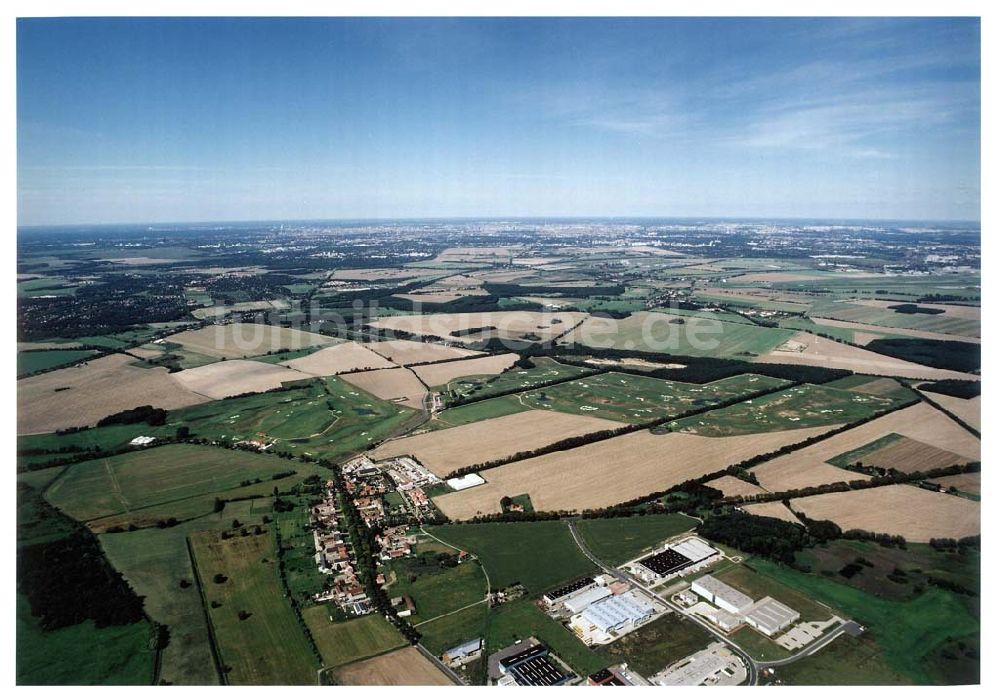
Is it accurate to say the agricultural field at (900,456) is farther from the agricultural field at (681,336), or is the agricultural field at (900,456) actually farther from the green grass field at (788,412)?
the agricultural field at (681,336)

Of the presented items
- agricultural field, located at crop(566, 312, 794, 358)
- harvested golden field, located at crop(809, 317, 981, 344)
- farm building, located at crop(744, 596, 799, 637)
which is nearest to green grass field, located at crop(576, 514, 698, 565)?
farm building, located at crop(744, 596, 799, 637)

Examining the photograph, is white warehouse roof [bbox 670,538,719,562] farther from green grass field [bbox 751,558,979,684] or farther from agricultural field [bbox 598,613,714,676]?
agricultural field [bbox 598,613,714,676]

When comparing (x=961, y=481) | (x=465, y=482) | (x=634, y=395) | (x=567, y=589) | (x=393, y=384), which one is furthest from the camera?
(x=393, y=384)

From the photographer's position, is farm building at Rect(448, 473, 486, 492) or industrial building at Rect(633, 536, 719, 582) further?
farm building at Rect(448, 473, 486, 492)

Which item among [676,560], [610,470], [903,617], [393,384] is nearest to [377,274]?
[393,384]

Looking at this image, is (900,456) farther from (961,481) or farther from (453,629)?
(453,629)
